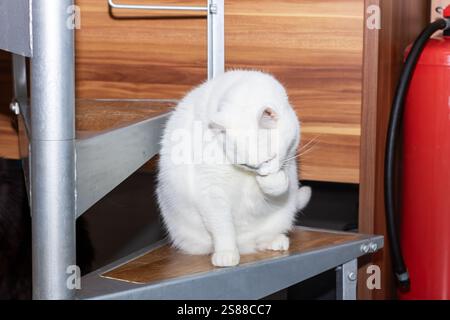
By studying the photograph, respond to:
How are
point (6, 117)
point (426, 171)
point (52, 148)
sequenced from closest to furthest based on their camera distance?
point (52, 148)
point (426, 171)
point (6, 117)

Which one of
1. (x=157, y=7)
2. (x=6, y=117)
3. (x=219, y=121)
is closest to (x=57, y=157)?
(x=219, y=121)

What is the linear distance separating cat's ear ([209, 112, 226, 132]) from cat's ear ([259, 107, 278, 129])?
0.06m

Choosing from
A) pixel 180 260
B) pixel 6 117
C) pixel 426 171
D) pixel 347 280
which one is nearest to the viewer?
pixel 180 260

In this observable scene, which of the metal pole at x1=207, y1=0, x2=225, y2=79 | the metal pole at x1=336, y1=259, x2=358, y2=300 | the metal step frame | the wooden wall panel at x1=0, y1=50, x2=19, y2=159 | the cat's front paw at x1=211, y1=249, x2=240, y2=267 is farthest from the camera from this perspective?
the wooden wall panel at x1=0, y1=50, x2=19, y2=159

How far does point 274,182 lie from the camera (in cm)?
112

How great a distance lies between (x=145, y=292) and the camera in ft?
3.34

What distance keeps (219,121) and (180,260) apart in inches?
11.4

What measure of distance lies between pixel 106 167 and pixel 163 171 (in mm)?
250

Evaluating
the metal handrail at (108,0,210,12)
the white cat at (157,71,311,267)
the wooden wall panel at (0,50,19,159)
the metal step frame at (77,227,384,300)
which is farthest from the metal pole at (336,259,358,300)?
the wooden wall panel at (0,50,19,159)

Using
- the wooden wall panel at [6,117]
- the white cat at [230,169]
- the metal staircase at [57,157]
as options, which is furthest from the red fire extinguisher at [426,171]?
the wooden wall panel at [6,117]

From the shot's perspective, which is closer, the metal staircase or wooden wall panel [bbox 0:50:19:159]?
the metal staircase

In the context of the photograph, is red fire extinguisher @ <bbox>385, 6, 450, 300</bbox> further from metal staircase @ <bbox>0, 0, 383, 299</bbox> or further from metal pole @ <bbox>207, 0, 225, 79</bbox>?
metal staircase @ <bbox>0, 0, 383, 299</bbox>

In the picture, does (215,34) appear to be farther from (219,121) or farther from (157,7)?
(219,121)

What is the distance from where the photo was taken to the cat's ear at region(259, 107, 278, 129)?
1.10 meters
